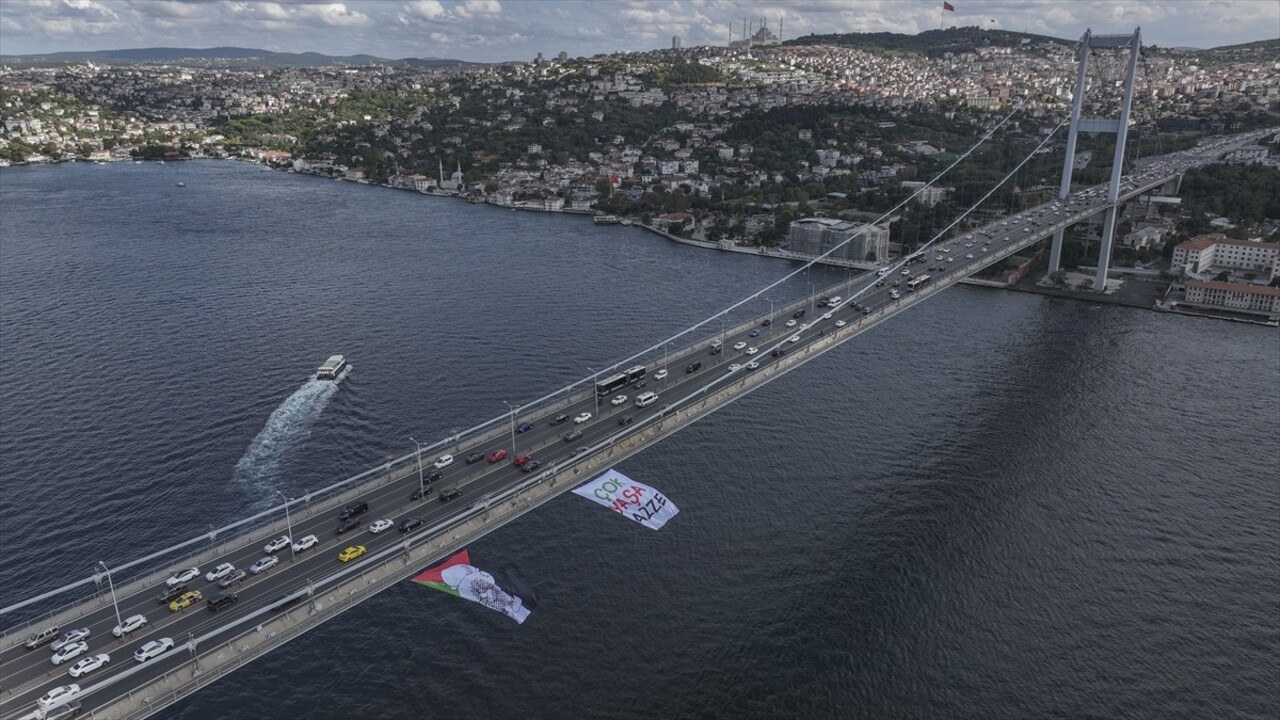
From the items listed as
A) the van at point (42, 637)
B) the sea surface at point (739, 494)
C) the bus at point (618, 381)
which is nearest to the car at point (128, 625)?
the van at point (42, 637)

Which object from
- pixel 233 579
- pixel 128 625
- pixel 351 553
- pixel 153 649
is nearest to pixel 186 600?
pixel 233 579

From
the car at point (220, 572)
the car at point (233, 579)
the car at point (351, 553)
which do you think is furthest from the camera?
the car at point (351, 553)

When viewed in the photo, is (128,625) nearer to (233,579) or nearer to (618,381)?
(233,579)

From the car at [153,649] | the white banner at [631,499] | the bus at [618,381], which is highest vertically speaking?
the bus at [618,381]

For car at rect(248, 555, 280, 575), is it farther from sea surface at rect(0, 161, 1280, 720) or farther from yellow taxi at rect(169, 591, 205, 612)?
sea surface at rect(0, 161, 1280, 720)

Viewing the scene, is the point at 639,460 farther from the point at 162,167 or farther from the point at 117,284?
the point at 162,167

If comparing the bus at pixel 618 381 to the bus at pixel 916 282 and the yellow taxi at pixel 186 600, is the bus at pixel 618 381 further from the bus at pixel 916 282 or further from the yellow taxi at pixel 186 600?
the bus at pixel 916 282
